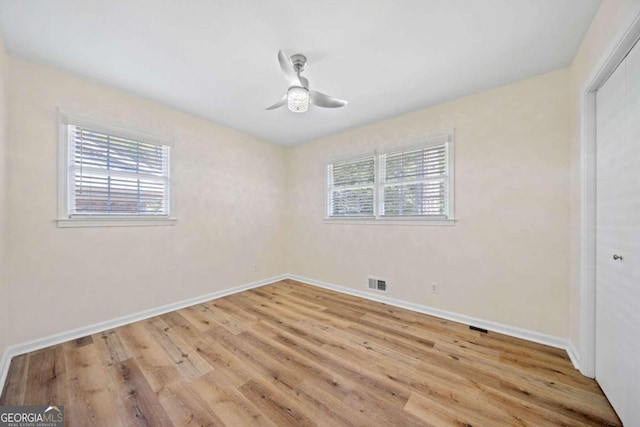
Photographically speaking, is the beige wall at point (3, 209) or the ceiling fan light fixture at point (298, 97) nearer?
the beige wall at point (3, 209)

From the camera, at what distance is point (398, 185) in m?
3.27

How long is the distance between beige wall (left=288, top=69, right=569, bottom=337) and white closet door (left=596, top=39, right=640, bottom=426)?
0.53m

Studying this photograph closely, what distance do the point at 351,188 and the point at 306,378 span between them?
265 centimetres

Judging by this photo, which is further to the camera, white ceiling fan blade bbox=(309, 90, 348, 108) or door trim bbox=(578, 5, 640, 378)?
white ceiling fan blade bbox=(309, 90, 348, 108)

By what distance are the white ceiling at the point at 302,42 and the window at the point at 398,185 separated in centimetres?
69

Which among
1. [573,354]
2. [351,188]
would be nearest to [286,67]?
[351,188]

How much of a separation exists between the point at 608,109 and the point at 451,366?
7.01 feet

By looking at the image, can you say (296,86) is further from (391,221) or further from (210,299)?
(210,299)

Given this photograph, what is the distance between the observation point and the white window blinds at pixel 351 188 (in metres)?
3.59

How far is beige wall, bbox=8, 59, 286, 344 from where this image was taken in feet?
6.92

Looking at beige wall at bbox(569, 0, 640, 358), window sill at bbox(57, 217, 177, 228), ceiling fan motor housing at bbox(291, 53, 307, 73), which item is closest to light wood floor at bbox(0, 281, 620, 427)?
beige wall at bbox(569, 0, 640, 358)

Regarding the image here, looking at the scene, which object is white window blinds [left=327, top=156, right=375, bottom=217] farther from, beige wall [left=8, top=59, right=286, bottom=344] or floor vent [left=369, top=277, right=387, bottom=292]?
beige wall [left=8, top=59, right=286, bottom=344]

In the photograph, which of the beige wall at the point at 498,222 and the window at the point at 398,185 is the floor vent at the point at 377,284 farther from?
the window at the point at 398,185
